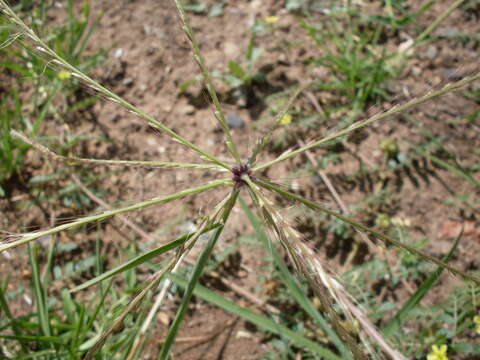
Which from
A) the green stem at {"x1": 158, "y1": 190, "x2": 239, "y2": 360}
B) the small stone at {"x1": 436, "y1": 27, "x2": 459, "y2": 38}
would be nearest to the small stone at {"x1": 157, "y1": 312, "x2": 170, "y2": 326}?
the green stem at {"x1": 158, "y1": 190, "x2": 239, "y2": 360}

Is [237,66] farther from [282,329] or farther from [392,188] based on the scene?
[282,329]

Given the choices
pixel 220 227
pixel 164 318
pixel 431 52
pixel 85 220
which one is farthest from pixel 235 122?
pixel 85 220

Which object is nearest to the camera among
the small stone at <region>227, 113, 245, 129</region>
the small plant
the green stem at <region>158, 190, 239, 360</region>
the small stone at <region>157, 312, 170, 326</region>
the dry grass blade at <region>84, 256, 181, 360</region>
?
the dry grass blade at <region>84, 256, 181, 360</region>

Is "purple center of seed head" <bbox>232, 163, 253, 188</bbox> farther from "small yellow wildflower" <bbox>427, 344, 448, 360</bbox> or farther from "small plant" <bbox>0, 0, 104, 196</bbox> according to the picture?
Result: "small plant" <bbox>0, 0, 104, 196</bbox>

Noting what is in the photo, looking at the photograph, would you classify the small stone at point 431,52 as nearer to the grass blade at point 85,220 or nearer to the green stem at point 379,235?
the green stem at point 379,235

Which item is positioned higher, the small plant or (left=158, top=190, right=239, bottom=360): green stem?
the small plant

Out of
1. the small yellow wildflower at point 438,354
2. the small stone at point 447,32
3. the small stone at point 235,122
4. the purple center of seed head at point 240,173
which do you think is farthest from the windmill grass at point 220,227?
the small stone at point 447,32

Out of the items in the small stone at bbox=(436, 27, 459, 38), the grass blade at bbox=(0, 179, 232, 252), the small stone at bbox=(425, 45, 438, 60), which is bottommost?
the grass blade at bbox=(0, 179, 232, 252)

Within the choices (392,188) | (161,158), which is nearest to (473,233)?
(392,188)

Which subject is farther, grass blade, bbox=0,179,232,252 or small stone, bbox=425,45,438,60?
small stone, bbox=425,45,438,60
